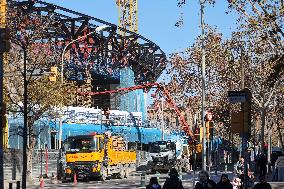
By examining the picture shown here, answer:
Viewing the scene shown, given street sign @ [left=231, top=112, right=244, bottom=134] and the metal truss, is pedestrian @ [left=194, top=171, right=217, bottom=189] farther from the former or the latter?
the metal truss

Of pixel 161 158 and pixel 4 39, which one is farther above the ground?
pixel 4 39

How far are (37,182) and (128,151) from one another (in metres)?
8.84

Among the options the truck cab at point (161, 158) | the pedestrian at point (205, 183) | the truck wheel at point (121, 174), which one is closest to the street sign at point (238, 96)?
the pedestrian at point (205, 183)

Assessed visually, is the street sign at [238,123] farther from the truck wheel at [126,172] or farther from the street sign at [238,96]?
the truck wheel at [126,172]

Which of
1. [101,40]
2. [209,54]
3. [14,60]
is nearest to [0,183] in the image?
[14,60]

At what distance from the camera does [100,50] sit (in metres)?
98.9

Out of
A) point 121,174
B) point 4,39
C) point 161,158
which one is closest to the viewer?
point 4,39

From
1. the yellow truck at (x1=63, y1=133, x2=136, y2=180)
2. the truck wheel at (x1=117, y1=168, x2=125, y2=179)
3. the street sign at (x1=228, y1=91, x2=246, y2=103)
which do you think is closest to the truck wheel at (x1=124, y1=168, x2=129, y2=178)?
the truck wheel at (x1=117, y1=168, x2=125, y2=179)

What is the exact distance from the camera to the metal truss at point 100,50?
3484 inches

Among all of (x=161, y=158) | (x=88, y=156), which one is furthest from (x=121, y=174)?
(x=161, y=158)

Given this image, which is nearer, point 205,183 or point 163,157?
point 205,183

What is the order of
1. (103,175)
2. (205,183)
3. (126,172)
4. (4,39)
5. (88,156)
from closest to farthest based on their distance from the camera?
(205,183) < (4,39) < (88,156) < (103,175) < (126,172)

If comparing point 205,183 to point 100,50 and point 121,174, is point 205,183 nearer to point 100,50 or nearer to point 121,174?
point 121,174

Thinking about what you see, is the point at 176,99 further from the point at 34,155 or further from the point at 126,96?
the point at 34,155
